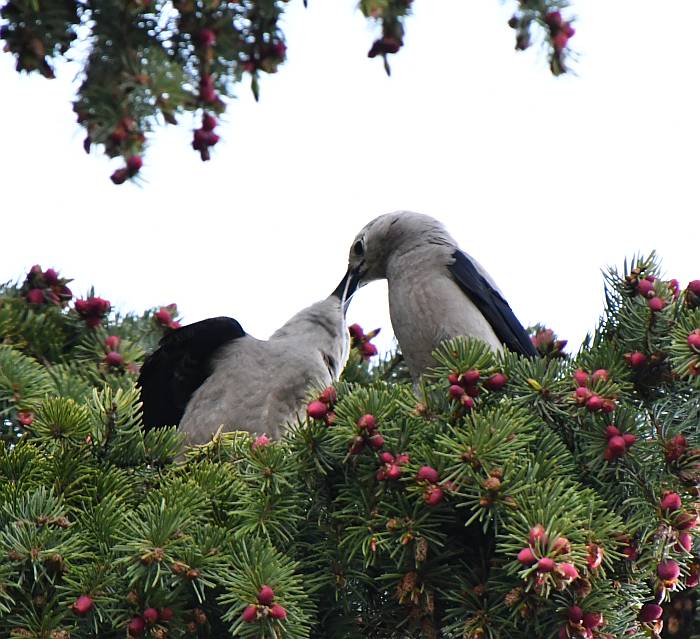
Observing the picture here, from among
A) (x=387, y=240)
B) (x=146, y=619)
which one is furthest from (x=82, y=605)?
(x=387, y=240)

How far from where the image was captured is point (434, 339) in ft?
13.9

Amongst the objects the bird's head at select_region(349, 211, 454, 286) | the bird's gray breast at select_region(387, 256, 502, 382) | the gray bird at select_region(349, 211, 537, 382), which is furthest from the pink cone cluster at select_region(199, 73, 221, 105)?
the bird's head at select_region(349, 211, 454, 286)

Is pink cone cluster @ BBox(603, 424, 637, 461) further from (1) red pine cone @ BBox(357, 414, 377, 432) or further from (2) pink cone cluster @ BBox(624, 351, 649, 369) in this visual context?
(1) red pine cone @ BBox(357, 414, 377, 432)

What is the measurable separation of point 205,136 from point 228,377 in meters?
2.12

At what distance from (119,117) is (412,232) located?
2925 mm

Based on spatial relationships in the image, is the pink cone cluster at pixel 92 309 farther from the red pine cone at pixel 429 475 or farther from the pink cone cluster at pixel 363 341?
the red pine cone at pixel 429 475

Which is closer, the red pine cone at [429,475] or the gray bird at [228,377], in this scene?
the red pine cone at [429,475]

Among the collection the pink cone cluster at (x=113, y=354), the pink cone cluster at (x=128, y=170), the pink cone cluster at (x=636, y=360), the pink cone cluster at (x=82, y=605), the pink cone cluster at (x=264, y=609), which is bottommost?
the pink cone cluster at (x=264, y=609)

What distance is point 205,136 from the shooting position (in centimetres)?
235

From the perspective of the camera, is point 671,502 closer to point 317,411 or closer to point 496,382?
point 496,382

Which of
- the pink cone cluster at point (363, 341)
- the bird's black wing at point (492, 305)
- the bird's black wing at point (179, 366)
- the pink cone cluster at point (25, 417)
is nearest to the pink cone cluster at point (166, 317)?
the bird's black wing at point (179, 366)

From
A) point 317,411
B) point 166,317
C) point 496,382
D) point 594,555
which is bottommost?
point 594,555

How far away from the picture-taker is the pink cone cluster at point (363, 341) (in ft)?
14.6

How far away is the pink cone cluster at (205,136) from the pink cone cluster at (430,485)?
76cm
